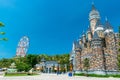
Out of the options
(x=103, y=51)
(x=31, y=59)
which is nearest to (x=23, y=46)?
(x=31, y=59)

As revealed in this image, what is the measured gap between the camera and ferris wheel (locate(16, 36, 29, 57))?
133775mm

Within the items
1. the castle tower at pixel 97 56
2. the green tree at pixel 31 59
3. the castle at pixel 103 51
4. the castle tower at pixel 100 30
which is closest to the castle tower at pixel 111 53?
the castle at pixel 103 51

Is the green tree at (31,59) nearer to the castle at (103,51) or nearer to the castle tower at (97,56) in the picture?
the castle at (103,51)

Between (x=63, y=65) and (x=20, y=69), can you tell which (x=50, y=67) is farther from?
(x=20, y=69)

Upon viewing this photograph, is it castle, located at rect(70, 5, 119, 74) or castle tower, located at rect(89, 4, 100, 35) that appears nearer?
castle, located at rect(70, 5, 119, 74)

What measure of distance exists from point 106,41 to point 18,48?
344ft

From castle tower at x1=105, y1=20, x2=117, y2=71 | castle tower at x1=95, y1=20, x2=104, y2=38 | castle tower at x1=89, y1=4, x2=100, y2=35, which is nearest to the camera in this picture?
castle tower at x1=105, y1=20, x2=117, y2=71

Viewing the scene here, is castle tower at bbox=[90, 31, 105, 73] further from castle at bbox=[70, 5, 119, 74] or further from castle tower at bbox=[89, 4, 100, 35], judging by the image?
castle tower at bbox=[89, 4, 100, 35]

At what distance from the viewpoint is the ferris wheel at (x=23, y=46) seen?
13377 centimetres

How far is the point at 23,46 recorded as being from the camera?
14075cm

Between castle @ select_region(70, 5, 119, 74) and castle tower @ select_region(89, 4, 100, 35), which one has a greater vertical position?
castle tower @ select_region(89, 4, 100, 35)

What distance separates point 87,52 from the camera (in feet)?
157

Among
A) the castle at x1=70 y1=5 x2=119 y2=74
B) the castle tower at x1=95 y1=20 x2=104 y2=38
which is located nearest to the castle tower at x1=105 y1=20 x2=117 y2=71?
the castle at x1=70 y1=5 x2=119 y2=74

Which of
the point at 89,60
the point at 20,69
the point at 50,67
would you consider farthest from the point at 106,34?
the point at 50,67
